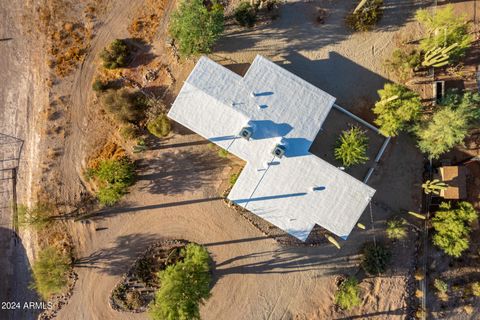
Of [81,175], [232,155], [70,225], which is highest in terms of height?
[232,155]

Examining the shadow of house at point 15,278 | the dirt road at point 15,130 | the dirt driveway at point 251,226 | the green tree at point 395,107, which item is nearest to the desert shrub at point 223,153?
the dirt driveway at point 251,226

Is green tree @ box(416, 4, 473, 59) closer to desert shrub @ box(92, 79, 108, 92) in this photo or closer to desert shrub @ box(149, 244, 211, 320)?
desert shrub @ box(149, 244, 211, 320)

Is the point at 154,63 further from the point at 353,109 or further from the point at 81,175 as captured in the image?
the point at 353,109

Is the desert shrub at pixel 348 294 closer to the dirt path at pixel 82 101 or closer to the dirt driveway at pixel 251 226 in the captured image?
the dirt driveway at pixel 251 226

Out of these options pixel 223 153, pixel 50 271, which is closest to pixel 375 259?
pixel 223 153

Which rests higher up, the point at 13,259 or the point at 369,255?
the point at 369,255

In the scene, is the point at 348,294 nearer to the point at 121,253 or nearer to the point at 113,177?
the point at 121,253

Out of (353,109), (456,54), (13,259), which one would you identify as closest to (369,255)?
(353,109)
